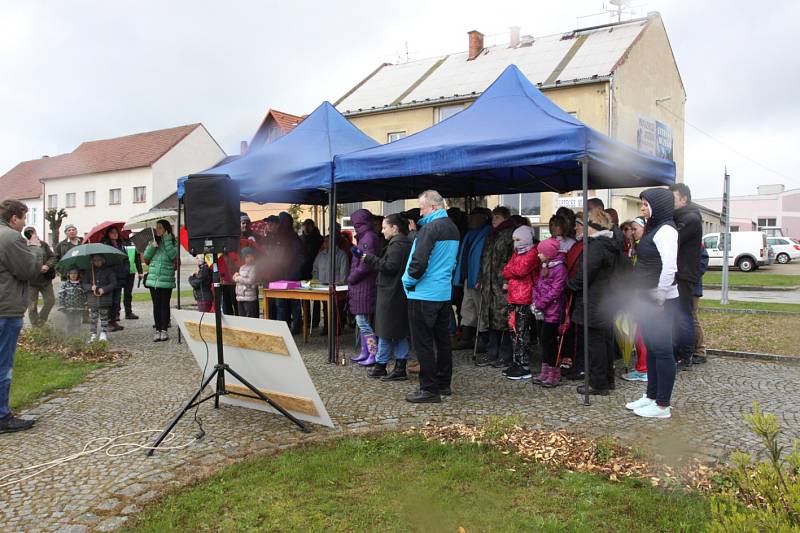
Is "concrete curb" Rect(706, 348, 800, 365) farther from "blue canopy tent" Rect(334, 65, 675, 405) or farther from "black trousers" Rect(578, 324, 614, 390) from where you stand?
"black trousers" Rect(578, 324, 614, 390)

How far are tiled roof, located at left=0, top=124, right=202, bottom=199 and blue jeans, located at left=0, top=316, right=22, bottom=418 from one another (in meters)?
35.7

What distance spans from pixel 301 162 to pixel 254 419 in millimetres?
3709

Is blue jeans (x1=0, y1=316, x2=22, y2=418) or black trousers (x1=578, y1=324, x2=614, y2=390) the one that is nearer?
blue jeans (x1=0, y1=316, x2=22, y2=418)

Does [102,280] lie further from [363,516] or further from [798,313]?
[798,313]

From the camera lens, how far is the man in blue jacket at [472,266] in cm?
734

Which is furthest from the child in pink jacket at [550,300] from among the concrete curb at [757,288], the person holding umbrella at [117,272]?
the concrete curb at [757,288]

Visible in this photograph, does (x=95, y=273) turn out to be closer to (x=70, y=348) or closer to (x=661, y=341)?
(x=70, y=348)

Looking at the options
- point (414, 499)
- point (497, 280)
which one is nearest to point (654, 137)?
point (497, 280)

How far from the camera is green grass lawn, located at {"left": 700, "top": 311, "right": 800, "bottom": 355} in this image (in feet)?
26.9

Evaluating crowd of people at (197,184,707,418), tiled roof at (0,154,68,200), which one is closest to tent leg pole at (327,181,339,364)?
crowd of people at (197,184,707,418)

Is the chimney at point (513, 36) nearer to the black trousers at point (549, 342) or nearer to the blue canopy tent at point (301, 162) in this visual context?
the blue canopy tent at point (301, 162)

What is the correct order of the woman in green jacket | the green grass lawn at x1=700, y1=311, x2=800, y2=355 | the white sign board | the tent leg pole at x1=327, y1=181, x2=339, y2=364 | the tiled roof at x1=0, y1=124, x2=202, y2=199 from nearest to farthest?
the white sign board
the tent leg pole at x1=327, y1=181, x2=339, y2=364
the green grass lawn at x1=700, y1=311, x2=800, y2=355
the woman in green jacket
the tiled roof at x1=0, y1=124, x2=202, y2=199

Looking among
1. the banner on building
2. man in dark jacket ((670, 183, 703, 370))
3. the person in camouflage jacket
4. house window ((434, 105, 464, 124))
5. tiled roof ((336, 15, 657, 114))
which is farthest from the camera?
house window ((434, 105, 464, 124))

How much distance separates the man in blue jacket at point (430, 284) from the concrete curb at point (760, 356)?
434 centimetres
